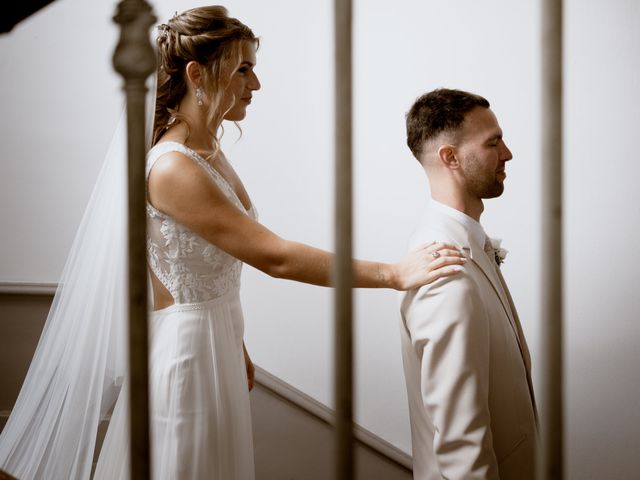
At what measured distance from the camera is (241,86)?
6.33 feet

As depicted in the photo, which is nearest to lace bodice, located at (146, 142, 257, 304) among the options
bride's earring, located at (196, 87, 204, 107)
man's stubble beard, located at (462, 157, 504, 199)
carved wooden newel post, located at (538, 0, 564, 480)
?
bride's earring, located at (196, 87, 204, 107)

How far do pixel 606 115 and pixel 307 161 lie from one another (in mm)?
1227

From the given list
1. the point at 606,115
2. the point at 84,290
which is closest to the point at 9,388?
the point at 84,290

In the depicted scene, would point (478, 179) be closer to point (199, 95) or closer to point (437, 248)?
point (437, 248)

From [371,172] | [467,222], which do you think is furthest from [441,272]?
[371,172]

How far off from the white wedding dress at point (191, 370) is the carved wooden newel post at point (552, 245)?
1274 millimetres

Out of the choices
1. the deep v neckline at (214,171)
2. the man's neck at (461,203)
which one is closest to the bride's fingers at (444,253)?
the man's neck at (461,203)

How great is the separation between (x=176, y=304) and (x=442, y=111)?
0.89 meters

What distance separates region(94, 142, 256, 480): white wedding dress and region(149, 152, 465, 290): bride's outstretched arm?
8cm

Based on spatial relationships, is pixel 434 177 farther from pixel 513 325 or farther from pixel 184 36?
pixel 184 36

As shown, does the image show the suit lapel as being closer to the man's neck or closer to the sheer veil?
the man's neck

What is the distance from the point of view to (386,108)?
3.08 metres

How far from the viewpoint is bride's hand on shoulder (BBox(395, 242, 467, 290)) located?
5.16ft

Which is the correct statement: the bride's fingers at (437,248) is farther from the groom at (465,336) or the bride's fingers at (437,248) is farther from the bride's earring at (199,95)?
the bride's earring at (199,95)
